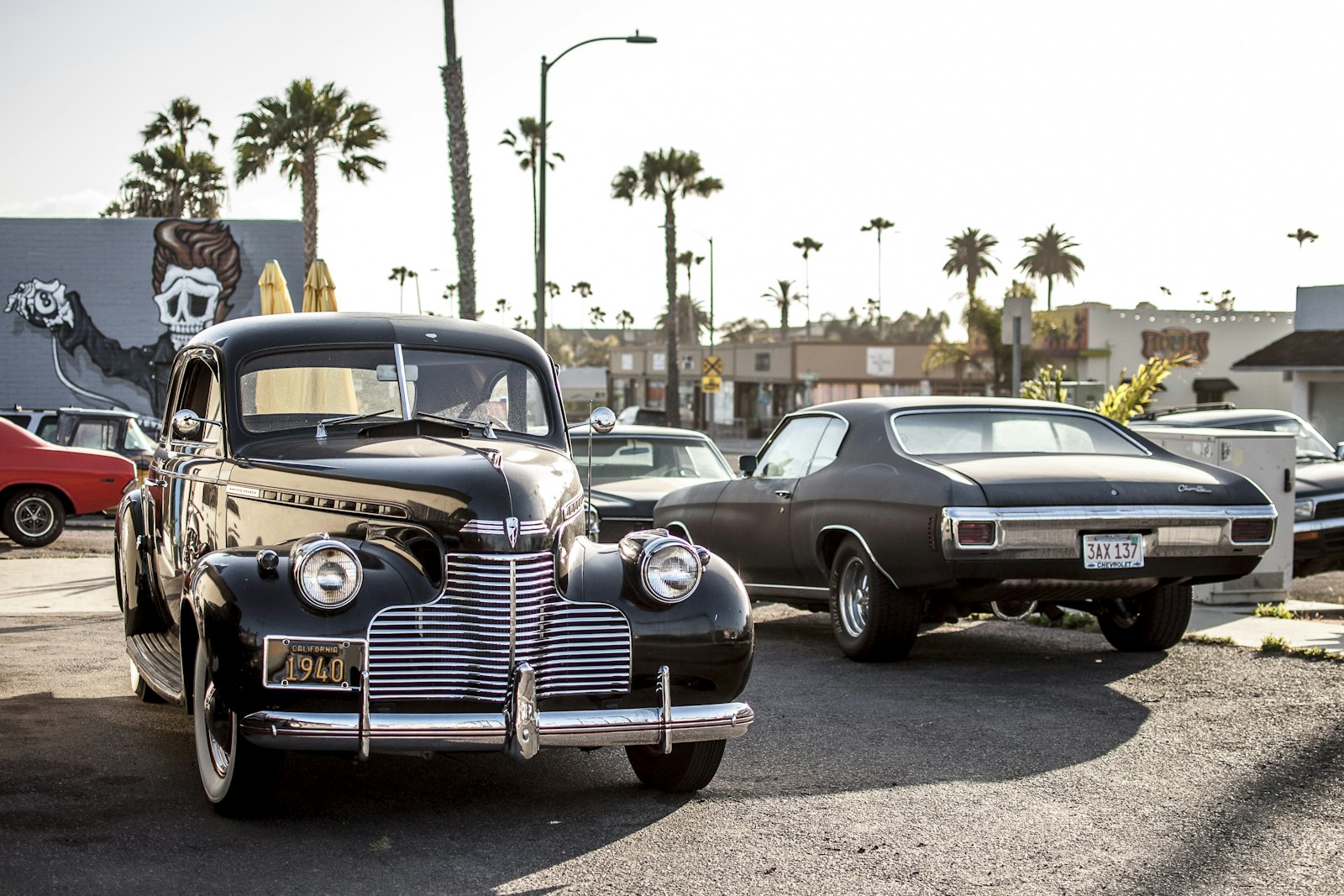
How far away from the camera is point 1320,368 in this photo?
3303cm

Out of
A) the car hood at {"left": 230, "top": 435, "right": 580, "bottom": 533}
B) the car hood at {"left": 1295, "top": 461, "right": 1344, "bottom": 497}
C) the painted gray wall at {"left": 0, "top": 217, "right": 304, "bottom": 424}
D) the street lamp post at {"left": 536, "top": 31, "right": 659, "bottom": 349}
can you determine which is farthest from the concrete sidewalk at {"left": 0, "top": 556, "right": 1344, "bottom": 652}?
the painted gray wall at {"left": 0, "top": 217, "right": 304, "bottom": 424}

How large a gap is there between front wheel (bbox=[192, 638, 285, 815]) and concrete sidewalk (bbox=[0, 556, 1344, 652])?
20.9ft

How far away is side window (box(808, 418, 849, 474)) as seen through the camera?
9547 millimetres

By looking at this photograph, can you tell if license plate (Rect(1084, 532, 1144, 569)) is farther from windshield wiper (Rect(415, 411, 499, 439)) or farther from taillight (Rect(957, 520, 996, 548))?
windshield wiper (Rect(415, 411, 499, 439))

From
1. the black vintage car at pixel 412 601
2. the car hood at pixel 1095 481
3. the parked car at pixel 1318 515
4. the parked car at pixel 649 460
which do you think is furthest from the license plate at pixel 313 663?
the parked car at pixel 1318 515

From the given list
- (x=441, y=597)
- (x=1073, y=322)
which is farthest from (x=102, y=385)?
(x=1073, y=322)

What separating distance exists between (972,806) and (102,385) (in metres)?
29.2

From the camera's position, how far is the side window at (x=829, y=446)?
955 centimetres

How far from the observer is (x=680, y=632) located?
5.52 metres

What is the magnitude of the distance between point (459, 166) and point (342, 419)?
2068 centimetres

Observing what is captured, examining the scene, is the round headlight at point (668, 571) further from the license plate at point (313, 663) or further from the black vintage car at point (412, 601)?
the license plate at point (313, 663)

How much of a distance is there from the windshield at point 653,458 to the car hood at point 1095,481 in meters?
5.51

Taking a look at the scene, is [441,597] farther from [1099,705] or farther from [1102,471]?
Result: [1102,471]

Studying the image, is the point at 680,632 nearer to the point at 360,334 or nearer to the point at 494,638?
the point at 494,638
